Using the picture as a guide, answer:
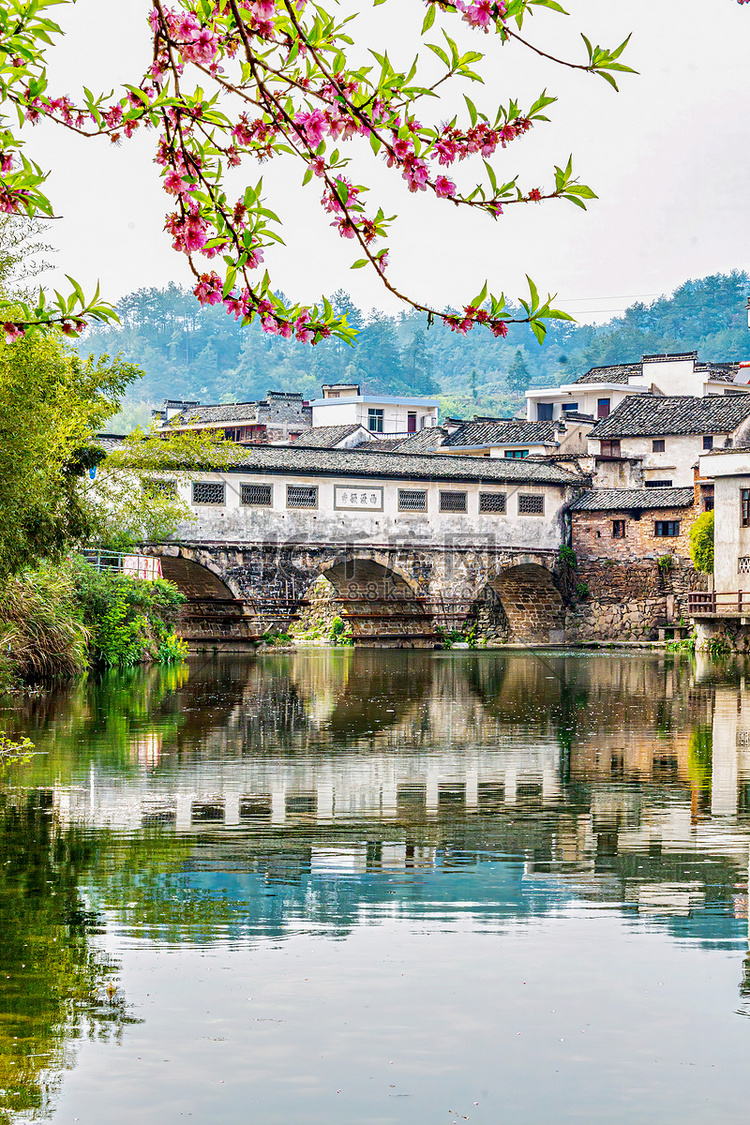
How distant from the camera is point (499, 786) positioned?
10812 mm

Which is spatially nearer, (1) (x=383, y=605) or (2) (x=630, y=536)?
(1) (x=383, y=605)

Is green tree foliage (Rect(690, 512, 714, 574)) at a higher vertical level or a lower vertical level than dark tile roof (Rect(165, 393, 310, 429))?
lower

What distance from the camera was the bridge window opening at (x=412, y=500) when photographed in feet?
130

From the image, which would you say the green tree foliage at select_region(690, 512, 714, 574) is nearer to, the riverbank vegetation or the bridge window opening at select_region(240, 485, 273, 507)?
the bridge window opening at select_region(240, 485, 273, 507)

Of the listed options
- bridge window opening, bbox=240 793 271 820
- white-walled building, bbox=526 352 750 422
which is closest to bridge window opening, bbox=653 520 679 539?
white-walled building, bbox=526 352 750 422

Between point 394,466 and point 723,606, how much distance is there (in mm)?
10469

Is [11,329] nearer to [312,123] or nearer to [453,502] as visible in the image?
[312,123]

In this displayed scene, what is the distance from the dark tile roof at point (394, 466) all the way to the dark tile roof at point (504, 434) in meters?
9.64

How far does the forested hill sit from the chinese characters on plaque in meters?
63.4

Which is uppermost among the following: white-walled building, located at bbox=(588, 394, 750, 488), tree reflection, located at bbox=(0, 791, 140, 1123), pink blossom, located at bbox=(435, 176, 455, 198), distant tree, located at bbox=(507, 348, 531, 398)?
distant tree, located at bbox=(507, 348, 531, 398)

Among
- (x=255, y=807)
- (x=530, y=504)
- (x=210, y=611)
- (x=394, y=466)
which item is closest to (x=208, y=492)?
(x=210, y=611)

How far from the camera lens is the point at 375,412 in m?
66.8

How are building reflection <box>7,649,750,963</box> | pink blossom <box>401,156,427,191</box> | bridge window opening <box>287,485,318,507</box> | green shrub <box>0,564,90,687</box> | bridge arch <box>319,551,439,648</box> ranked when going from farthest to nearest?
1. bridge arch <box>319,551,439,648</box>
2. bridge window opening <box>287,485,318,507</box>
3. green shrub <box>0,564,90,687</box>
4. building reflection <box>7,649,750,963</box>
5. pink blossom <box>401,156,427,191</box>

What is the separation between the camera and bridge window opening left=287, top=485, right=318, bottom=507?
3753 cm
